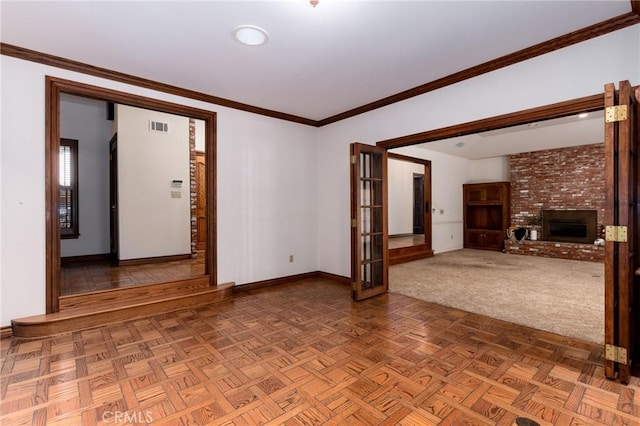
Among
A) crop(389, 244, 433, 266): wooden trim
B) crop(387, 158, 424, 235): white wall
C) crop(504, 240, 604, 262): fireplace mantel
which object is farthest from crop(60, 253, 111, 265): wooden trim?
crop(504, 240, 604, 262): fireplace mantel

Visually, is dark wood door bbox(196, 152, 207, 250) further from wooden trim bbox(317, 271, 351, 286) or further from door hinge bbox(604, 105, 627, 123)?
door hinge bbox(604, 105, 627, 123)

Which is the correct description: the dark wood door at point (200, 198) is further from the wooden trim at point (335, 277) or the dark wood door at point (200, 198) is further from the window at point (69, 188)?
the wooden trim at point (335, 277)

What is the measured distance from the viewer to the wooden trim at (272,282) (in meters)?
4.25

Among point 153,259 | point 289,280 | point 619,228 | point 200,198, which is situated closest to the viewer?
point 619,228

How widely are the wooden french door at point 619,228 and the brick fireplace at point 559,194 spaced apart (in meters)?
5.85

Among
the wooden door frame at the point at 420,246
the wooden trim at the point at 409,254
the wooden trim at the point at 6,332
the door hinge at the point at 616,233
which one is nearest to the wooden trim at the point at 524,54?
the door hinge at the point at 616,233

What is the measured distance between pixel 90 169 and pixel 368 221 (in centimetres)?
552

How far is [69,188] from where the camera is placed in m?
5.66

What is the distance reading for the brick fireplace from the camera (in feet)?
22.6

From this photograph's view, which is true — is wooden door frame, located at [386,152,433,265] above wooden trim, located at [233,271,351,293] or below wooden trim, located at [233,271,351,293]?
above

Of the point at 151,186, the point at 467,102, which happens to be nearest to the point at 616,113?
the point at 467,102

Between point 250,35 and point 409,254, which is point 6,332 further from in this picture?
point 409,254

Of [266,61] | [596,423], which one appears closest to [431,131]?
[266,61]

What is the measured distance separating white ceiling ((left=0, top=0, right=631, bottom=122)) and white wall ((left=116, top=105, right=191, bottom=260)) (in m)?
2.46
